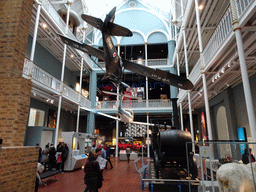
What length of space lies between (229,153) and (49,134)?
15.4 metres

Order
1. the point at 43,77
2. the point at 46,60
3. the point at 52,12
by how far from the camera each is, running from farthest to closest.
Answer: the point at 46,60 < the point at 52,12 < the point at 43,77

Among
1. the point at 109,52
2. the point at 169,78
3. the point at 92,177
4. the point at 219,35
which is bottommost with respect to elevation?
the point at 92,177

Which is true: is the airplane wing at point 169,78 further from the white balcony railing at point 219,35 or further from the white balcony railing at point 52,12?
the white balcony railing at point 52,12

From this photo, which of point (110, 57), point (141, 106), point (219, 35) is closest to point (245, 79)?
point (219, 35)

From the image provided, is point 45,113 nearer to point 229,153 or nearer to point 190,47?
point 190,47

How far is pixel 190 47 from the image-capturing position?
50.5 feet

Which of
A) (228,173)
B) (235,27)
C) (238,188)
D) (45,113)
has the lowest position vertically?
(238,188)

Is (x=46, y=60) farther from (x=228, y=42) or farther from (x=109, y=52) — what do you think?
(x=228, y=42)

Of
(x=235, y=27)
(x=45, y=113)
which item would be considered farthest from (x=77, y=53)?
(x=235, y=27)

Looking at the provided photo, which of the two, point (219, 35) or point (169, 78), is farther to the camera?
point (169, 78)

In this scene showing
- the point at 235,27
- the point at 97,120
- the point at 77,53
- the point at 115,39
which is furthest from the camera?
the point at 97,120

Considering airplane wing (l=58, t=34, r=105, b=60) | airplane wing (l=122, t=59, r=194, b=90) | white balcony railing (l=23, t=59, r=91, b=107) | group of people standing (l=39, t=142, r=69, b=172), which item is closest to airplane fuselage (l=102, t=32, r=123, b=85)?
airplane wing (l=58, t=34, r=105, b=60)

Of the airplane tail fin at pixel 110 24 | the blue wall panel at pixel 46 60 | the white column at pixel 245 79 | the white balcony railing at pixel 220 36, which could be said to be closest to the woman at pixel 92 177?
the white column at pixel 245 79

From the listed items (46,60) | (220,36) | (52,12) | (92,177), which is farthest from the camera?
(46,60)
